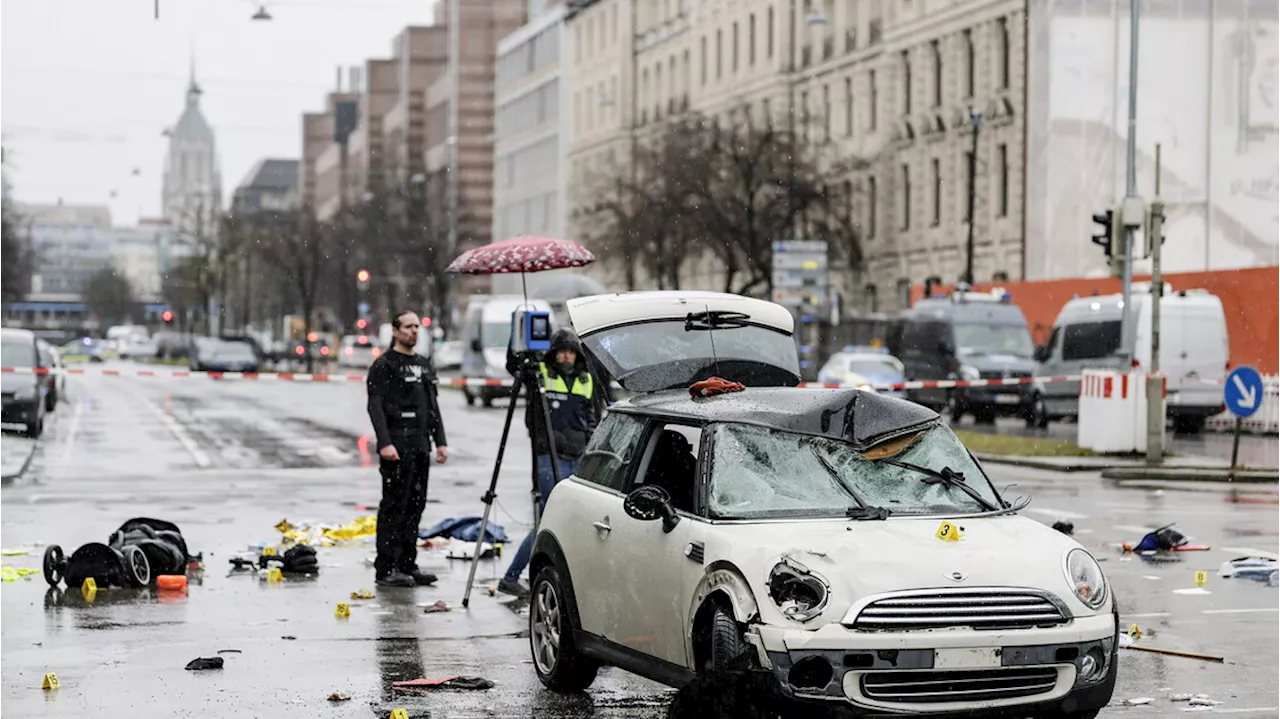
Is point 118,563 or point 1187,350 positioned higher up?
point 1187,350

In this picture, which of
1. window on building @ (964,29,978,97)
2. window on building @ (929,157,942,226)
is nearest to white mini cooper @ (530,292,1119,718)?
window on building @ (964,29,978,97)

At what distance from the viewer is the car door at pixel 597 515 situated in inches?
372

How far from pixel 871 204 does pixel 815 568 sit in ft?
212

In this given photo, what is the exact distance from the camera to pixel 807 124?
70438 millimetres

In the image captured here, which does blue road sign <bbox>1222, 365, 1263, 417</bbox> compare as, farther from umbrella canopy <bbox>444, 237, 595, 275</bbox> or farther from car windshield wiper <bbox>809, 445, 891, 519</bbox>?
car windshield wiper <bbox>809, 445, 891, 519</bbox>

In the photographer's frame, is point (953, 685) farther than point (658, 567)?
No

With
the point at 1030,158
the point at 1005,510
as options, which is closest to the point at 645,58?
the point at 1030,158

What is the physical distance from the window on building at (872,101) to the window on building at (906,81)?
90.0 inches

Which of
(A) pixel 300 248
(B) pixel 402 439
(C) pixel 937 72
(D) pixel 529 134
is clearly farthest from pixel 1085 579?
(D) pixel 529 134

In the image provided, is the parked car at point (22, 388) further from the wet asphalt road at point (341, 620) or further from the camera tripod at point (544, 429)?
the camera tripod at point (544, 429)

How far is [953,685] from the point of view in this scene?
25.9ft

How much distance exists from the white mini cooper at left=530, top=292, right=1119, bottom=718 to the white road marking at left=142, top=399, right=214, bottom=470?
1833 centimetres

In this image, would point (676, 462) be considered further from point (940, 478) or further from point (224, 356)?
point (224, 356)

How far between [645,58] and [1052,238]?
43107mm
